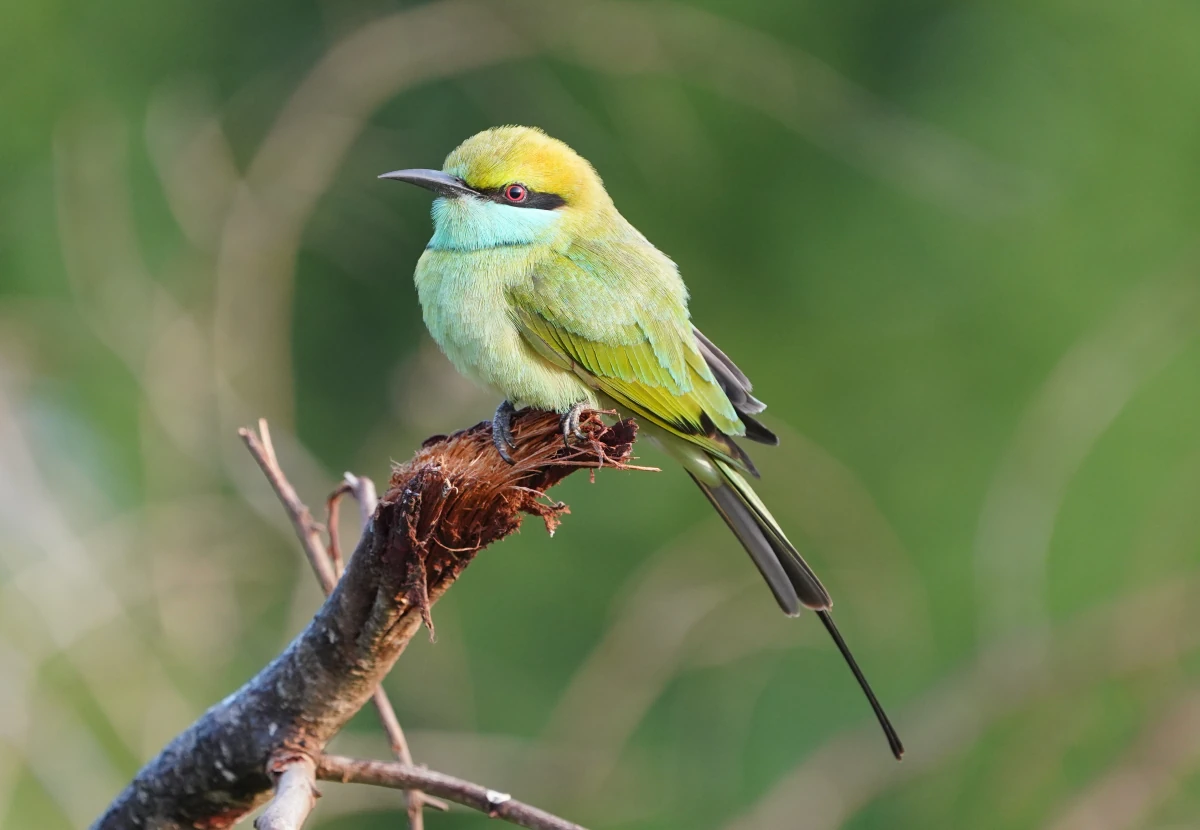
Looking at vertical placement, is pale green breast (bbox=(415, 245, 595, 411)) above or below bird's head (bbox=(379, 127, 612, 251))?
below

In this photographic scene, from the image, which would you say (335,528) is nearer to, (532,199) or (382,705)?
(382,705)

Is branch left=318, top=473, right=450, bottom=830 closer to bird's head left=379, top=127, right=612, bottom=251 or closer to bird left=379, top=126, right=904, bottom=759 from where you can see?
bird left=379, top=126, right=904, bottom=759

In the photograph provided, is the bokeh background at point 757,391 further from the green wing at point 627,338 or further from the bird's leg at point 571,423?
the bird's leg at point 571,423

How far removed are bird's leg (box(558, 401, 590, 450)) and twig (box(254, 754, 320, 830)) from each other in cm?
53

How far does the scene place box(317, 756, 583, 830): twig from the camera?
1403 mm

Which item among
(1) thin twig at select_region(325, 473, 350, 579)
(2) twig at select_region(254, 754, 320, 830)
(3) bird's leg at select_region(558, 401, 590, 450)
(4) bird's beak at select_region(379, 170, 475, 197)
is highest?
(4) bird's beak at select_region(379, 170, 475, 197)


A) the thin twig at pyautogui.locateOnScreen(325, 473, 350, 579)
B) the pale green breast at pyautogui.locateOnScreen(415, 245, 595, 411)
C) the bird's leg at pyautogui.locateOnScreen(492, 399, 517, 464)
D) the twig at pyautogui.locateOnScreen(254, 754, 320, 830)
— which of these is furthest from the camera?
the pale green breast at pyautogui.locateOnScreen(415, 245, 595, 411)

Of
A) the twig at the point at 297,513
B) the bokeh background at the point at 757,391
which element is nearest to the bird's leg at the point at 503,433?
the twig at the point at 297,513

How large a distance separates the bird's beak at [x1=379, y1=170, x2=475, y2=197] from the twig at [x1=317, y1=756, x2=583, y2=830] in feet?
3.49

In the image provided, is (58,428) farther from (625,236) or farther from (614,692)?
(625,236)

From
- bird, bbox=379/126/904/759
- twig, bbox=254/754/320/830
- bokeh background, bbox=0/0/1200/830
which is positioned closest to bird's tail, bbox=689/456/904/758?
bird, bbox=379/126/904/759

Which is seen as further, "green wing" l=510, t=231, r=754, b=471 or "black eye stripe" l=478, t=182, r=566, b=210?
"black eye stripe" l=478, t=182, r=566, b=210

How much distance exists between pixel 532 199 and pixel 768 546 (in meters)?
0.73

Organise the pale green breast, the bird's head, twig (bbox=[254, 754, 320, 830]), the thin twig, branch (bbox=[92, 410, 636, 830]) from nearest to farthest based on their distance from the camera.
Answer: twig (bbox=[254, 754, 320, 830]), branch (bbox=[92, 410, 636, 830]), the thin twig, the pale green breast, the bird's head
